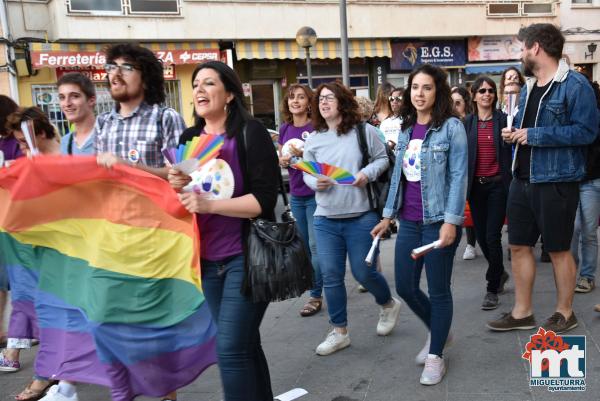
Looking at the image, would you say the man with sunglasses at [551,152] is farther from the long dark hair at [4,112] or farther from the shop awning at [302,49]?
the shop awning at [302,49]

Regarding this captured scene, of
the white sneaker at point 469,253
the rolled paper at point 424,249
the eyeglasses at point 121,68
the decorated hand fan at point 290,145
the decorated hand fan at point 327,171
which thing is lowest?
the white sneaker at point 469,253

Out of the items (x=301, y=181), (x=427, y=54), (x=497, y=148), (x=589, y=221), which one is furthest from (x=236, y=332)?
(x=427, y=54)

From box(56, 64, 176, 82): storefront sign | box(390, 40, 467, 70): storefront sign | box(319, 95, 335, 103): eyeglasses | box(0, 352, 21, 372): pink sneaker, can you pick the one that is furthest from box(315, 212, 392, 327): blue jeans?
box(390, 40, 467, 70): storefront sign

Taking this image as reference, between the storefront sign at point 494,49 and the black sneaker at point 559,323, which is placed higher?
the storefront sign at point 494,49

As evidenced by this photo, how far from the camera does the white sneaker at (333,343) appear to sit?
421cm

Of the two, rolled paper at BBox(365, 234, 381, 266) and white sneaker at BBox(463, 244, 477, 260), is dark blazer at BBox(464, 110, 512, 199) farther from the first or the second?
white sneaker at BBox(463, 244, 477, 260)

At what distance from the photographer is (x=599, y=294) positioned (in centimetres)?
503

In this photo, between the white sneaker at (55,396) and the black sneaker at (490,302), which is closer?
the white sneaker at (55,396)

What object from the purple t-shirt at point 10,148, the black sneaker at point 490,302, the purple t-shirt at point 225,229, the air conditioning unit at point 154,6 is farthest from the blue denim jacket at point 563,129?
the air conditioning unit at point 154,6

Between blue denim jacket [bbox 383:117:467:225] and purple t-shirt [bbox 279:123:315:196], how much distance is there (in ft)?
5.43

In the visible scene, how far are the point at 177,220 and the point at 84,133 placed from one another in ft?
4.14

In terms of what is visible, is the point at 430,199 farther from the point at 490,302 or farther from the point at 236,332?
the point at 490,302

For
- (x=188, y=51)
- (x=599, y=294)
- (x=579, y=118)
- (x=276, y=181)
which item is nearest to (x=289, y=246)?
(x=276, y=181)

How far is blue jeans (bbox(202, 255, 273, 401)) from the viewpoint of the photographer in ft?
9.16
